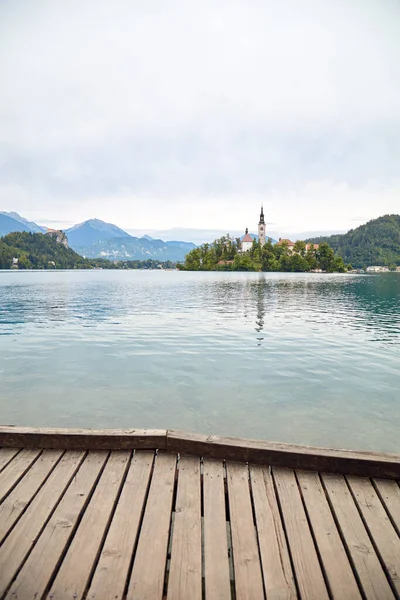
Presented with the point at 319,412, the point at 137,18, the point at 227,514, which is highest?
the point at 137,18

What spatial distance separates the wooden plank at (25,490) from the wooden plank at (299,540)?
A: 237cm

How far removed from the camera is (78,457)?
12.8 feet

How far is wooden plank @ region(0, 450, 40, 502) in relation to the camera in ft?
11.1

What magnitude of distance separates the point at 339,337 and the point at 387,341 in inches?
89.1

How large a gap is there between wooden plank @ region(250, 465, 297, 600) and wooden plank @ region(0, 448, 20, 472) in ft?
9.08

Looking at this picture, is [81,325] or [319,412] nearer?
[319,412]

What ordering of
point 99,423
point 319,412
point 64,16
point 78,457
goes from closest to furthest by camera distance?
point 78,457
point 99,423
point 319,412
point 64,16

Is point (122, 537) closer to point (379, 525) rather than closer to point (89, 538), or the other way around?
point (89, 538)

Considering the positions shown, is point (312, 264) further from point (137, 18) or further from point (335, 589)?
point (335, 589)

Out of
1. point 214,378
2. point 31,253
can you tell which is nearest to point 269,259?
point 31,253

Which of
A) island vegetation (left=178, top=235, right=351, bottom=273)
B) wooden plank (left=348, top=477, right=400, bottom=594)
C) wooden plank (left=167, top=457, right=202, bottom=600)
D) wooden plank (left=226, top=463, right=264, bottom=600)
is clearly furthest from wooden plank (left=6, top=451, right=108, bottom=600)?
island vegetation (left=178, top=235, right=351, bottom=273)

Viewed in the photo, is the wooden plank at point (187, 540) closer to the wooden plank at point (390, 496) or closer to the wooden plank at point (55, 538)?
the wooden plank at point (55, 538)

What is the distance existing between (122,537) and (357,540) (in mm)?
1949

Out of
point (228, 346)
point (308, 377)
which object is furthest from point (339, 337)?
point (308, 377)
